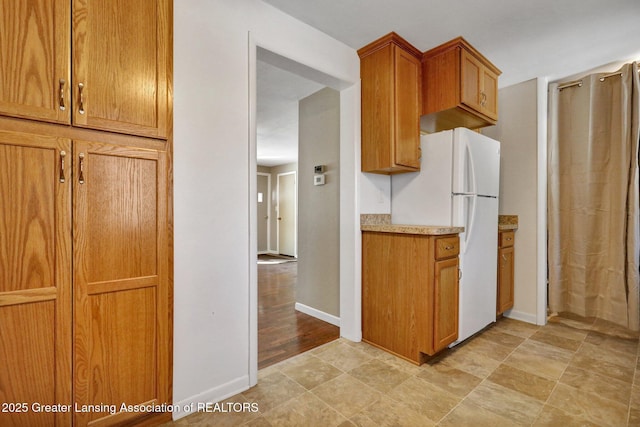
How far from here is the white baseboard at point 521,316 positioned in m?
2.91

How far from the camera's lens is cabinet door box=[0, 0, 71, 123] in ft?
3.65

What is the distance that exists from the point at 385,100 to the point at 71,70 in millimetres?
1906

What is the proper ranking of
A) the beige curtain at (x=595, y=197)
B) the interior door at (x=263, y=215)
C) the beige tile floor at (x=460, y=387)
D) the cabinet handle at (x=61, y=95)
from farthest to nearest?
the interior door at (x=263, y=215)
the beige curtain at (x=595, y=197)
the beige tile floor at (x=460, y=387)
the cabinet handle at (x=61, y=95)

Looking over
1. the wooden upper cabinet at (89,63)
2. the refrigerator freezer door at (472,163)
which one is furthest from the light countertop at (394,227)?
the wooden upper cabinet at (89,63)

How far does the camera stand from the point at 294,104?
11.9ft

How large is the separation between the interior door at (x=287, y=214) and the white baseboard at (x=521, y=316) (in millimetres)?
5176

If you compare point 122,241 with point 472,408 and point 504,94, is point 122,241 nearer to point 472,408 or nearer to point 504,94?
point 472,408

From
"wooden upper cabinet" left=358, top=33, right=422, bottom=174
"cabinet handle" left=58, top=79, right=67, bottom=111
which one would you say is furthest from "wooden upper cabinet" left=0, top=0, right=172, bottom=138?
"wooden upper cabinet" left=358, top=33, right=422, bottom=174

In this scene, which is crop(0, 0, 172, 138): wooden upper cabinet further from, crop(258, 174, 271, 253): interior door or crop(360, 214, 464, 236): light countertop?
crop(258, 174, 271, 253): interior door

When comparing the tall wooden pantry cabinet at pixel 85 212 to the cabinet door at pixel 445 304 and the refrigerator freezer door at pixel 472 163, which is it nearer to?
the cabinet door at pixel 445 304

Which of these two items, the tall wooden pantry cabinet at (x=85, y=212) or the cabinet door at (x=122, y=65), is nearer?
the tall wooden pantry cabinet at (x=85, y=212)

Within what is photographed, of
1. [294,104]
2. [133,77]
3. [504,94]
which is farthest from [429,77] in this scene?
[133,77]

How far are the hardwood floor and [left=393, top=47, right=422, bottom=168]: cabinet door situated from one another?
1643 mm

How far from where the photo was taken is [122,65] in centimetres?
137
